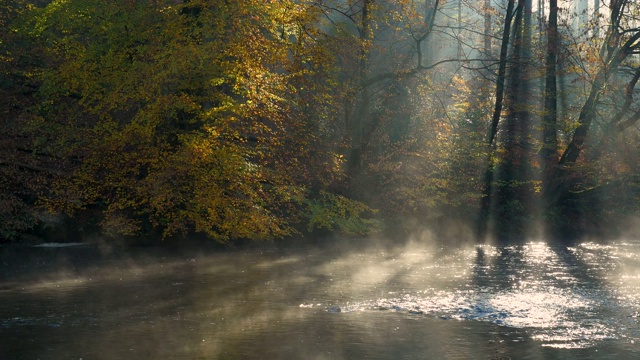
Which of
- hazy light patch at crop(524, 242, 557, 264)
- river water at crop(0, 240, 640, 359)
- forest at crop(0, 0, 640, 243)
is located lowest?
river water at crop(0, 240, 640, 359)

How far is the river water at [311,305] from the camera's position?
14.6 m

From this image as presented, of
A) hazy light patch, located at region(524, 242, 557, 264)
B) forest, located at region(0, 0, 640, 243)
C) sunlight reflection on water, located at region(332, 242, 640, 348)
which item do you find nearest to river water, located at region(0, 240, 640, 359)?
sunlight reflection on water, located at region(332, 242, 640, 348)

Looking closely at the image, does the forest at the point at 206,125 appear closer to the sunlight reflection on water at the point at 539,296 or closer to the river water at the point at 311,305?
the river water at the point at 311,305

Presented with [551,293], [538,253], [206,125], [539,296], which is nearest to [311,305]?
[539,296]

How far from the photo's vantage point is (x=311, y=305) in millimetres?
19062

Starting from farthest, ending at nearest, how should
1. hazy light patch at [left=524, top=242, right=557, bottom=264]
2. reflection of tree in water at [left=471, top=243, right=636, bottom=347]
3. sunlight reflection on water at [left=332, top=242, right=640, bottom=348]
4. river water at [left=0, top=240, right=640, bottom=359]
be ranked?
hazy light patch at [left=524, top=242, right=557, bottom=264]
sunlight reflection on water at [left=332, top=242, right=640, bottom=348]
reflection of tree in water at [left=471, top=243, right=636, bottom=347]
river water at [left=0, top=240, right=640, bottom=359]

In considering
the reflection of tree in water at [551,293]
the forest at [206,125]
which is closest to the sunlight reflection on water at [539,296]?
the reflection of tree in water at [551,293]

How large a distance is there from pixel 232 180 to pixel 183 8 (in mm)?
6804

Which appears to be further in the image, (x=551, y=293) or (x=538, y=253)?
(x=538, y=253)

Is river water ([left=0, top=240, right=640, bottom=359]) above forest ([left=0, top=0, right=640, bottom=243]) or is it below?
below

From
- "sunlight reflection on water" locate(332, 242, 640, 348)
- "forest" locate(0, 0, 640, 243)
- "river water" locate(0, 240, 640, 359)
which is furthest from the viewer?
"forest" locate(0, 0, 640, 243)

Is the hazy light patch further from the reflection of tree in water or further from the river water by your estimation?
the river water

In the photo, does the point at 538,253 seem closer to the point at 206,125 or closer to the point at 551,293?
the point at 551,293

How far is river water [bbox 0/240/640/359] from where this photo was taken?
14.6 m
